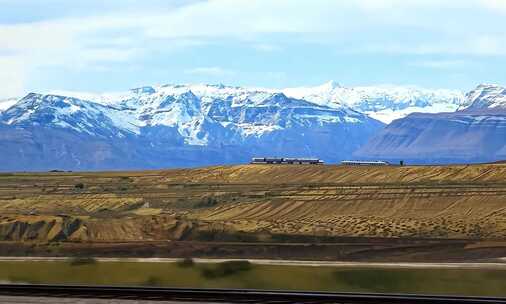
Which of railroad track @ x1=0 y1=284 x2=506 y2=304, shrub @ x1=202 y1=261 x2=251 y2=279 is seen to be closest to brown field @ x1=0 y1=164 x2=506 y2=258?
shrub @ x1=202 y1=261 x2=251 y2=279

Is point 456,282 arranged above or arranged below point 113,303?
below

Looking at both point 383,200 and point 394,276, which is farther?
point 383,200

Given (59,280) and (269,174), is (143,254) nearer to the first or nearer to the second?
(59,280)

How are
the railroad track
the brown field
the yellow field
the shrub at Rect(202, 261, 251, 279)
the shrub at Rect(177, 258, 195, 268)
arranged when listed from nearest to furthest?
1. the railroad track
2. the shrub at Rect(202, 261, 251, 279)
3. the shrub at Rect(177, 258, 195, 268)
4. the brown field
5. the yellow field

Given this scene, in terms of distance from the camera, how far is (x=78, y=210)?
128875 mm

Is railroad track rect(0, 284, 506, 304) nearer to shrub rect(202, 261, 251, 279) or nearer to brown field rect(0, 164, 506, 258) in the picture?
shrub rect(202, 261, 251, 279)

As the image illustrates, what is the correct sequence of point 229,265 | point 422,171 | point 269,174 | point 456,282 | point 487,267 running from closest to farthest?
1. point 456,282
2. point 229,265
3. point 487,267
4. point 422,171
5. point 269,174

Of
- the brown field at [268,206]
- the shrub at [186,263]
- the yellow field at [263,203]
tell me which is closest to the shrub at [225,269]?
the shrub at [186,263]

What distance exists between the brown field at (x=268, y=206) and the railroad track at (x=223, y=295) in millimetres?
41257

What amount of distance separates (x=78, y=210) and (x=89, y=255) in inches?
1895

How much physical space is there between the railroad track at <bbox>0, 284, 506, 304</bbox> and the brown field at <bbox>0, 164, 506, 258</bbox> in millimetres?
41257

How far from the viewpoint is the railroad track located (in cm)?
3975

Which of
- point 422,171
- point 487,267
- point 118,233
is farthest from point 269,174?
point 487,267

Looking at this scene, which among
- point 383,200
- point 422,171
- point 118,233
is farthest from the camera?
point 422,171
